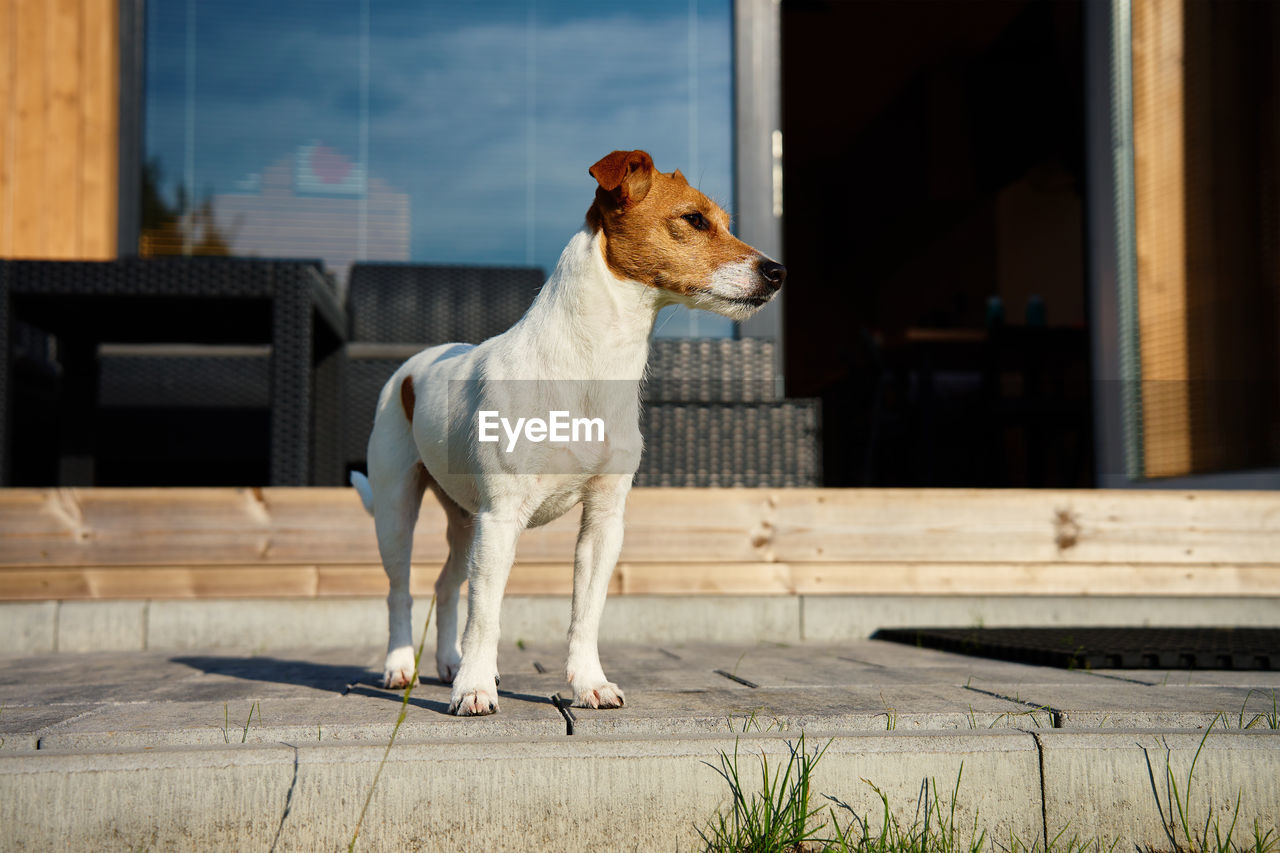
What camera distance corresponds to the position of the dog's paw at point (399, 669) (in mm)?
2377

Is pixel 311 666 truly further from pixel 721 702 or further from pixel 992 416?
pixel 992 416

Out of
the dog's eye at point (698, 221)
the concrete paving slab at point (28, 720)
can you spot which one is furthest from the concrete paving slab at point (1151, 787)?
the concrete paving slab at point (28, 720)

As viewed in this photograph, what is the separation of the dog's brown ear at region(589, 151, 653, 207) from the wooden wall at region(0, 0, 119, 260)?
3.56 meters

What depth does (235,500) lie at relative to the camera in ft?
11.6

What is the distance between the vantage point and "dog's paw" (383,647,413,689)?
7.80 feet

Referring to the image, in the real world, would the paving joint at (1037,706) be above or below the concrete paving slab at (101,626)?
above

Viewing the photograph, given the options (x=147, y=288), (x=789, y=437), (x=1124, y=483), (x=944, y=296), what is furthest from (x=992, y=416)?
(x=944, y=296)

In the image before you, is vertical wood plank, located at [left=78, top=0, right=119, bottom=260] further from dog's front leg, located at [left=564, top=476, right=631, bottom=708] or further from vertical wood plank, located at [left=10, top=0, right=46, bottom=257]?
dog's front leg, located at [left=564, top=476, right=631, bottom=708]

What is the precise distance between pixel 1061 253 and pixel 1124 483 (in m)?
7.49

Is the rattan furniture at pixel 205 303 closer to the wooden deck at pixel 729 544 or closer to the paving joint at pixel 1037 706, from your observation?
the wooden deck at pixel 729 544

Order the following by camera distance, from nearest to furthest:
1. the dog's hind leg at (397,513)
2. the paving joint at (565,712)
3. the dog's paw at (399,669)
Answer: the paving joint at (565,712) < the dog's paw at (399,669) < the dog's hind leg at (397,513)

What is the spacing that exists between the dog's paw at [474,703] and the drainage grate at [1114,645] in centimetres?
170

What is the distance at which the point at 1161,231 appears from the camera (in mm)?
4984

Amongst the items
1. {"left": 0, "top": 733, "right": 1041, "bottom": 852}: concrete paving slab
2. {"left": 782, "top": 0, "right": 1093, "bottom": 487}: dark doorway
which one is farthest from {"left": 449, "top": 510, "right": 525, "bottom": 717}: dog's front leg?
{"left": 782, "top": 0, "right": 1093, "bottom": 487}: dark doorway
